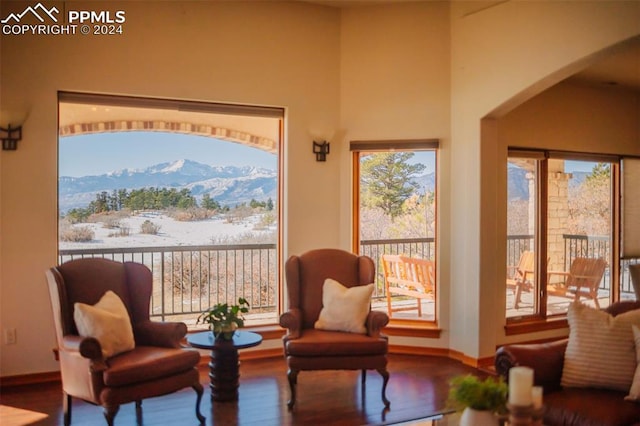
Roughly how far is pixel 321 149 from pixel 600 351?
10.6ft

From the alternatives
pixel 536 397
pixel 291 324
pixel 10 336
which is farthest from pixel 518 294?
pixel 10 336

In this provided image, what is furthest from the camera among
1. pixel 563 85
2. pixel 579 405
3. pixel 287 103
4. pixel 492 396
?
pixel 563 85

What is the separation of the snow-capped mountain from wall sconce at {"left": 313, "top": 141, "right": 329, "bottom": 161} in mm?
482

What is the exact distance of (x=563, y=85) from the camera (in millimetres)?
6078

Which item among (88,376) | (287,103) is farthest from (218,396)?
(287,103)

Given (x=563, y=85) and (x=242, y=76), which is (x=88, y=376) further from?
(x=563, y=85)

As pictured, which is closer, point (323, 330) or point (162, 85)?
point (323, 330)

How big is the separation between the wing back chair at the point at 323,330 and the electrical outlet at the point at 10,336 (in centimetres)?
219

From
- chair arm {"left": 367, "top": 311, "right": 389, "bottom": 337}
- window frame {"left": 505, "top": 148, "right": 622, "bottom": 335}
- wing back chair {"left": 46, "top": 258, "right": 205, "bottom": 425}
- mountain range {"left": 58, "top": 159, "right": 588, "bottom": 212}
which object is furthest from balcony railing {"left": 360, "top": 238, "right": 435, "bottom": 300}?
wing back chair {"left": 46, "top": 258, "right": 205, "bottom": 425}

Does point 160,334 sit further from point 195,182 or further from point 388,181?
point 388,181

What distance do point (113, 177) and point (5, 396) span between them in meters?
1.99

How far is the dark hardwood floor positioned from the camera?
3.62 meters

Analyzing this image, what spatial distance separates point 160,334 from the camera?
373cm

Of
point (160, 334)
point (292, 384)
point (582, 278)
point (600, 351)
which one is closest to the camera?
point (600, 351)
